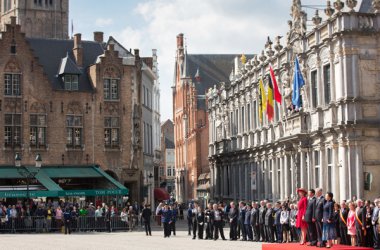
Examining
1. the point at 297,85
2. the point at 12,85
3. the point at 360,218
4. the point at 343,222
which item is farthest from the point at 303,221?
the point at 12,85

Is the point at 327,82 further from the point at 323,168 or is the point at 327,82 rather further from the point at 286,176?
the point at 286,176

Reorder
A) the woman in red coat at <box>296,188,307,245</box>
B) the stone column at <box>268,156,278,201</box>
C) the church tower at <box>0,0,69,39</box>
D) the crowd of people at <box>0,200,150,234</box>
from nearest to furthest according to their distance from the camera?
the woman in red coat at <box>296,188,307,245</box>
the crowd of people at <box>0,200,150,234</box>
the stone column at <box>268,156,278,201</box>
the church tower at <box>0,0,69,39</box>

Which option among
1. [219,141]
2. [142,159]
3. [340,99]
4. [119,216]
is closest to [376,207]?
[340,99]

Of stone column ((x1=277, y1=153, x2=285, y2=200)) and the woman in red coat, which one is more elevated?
stone column ((x1=277, y1=153, x2=285, y2=200))

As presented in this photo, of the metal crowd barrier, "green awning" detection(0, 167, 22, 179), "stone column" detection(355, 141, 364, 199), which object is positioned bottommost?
the metal crowd barrier

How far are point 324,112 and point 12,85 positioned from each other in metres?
20.8

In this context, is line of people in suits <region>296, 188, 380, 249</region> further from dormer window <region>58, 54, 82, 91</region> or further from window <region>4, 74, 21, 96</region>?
window <region>4, 74, 21, 96</region>

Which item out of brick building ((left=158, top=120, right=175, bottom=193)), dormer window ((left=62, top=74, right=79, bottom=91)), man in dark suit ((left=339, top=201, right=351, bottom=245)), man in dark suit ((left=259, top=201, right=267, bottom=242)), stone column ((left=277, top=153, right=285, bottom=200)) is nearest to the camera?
man in dark suit ((left=339, top=201, right=351, bottom=245))

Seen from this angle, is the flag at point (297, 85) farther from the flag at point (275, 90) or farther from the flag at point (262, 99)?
the flag at point (262, 99)

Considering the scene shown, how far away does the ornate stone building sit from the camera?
3641 centimetres

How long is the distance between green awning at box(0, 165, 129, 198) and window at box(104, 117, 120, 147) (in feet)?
6.34

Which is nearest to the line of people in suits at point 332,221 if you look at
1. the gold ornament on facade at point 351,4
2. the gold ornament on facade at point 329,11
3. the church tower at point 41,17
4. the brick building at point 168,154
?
the gold ornament on facade at point 351,4

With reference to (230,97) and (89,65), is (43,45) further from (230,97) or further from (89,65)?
(230,97)

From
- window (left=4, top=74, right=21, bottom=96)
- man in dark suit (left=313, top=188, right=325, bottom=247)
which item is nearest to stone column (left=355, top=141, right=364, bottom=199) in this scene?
man in dark suit (left=313, top=188, right=325, bottom=247)
